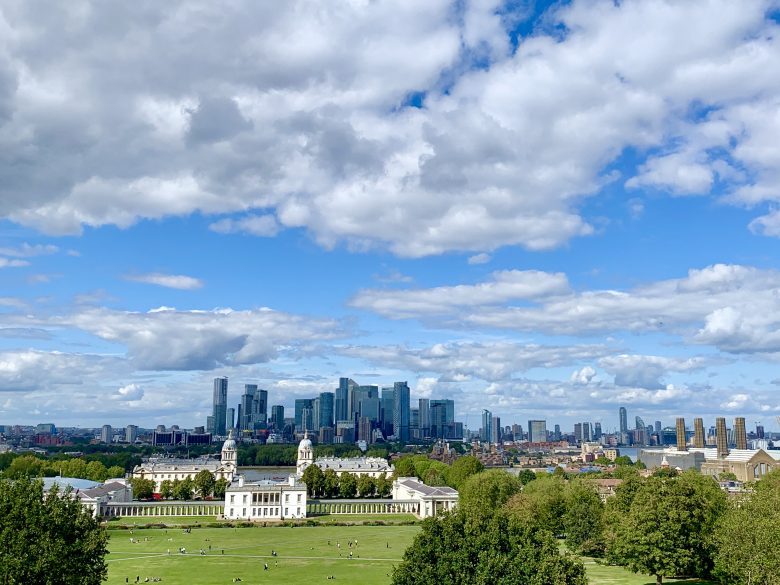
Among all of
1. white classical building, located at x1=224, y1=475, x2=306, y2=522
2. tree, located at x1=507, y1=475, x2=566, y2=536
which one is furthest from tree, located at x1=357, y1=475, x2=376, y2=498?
tree, located at x1=507, y1=475, x2=566, y2=536

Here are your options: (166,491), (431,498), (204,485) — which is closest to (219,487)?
(204,485)

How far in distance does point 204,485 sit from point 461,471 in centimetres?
5605

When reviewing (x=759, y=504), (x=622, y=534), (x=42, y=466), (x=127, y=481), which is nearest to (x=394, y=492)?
(x=127, y=481)

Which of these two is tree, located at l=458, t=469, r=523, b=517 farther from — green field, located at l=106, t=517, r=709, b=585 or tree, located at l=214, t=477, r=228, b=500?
tree, located at l=214, t=477, r=228, b=500

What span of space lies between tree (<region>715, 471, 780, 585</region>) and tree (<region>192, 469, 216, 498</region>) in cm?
12257

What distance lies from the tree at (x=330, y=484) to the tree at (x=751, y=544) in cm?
11217

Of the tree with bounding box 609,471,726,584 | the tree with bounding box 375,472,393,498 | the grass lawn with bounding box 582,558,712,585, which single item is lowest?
the tree with bounding box 375,472,393,498

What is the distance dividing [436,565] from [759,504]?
26.6 metres

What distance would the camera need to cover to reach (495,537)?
44.4 m

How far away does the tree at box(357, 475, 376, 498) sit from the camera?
161500mm

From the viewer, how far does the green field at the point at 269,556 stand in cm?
7062

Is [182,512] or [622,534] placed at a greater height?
[622,534]

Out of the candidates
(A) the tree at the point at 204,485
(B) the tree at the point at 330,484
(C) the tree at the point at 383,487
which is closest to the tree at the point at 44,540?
(A) the tree at the point at 204,485

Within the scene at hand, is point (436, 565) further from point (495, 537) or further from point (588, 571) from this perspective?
point (588, 571)
